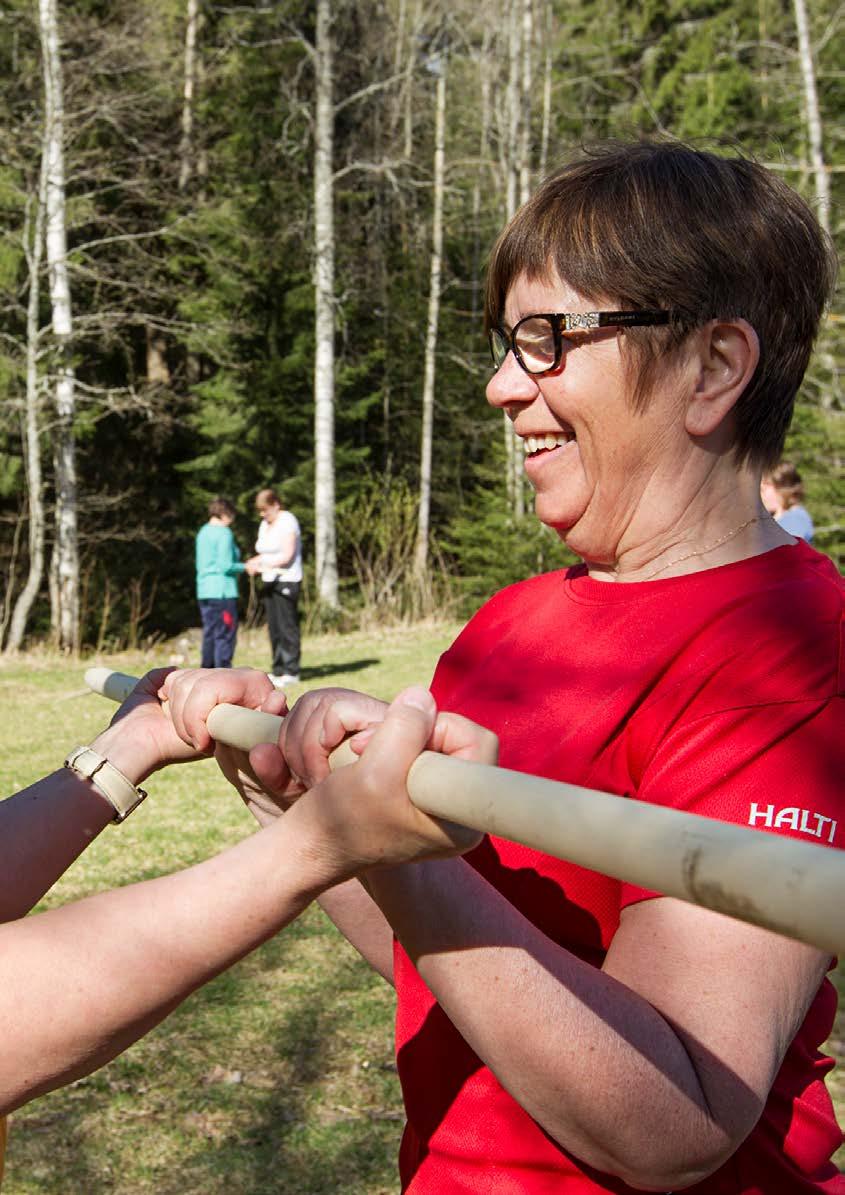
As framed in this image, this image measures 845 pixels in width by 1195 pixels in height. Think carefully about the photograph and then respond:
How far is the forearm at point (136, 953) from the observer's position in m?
1.05

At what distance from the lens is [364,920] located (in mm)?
1659

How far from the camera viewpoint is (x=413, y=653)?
16.1m

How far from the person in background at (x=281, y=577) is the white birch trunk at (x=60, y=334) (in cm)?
519

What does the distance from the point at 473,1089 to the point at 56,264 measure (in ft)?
62.6

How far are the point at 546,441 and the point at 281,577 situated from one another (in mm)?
11649

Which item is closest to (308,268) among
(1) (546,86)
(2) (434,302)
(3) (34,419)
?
(2) (434,302)

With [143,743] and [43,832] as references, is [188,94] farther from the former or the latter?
[43,832]

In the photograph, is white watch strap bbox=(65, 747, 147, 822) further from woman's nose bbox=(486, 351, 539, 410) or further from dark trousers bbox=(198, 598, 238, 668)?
dark trousers bbox=(198, 598, 238, 668)

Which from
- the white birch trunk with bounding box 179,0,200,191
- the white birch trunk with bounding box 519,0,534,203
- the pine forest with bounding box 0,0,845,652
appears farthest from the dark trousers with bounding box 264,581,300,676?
the white birch trunk with bounding box 179,0,200,191

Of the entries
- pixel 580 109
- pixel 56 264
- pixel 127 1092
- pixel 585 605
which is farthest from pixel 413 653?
pixel 580 109

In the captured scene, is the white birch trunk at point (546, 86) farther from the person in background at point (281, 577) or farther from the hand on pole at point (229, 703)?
the hand on pole at point (229, 703)

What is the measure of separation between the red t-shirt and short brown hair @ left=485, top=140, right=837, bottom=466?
247 mm

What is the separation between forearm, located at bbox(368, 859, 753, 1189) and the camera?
103 centimetres

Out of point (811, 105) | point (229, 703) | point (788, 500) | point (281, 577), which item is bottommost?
point (281, 577)
